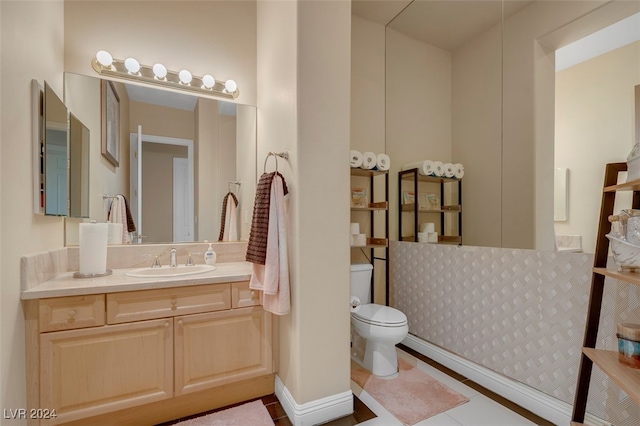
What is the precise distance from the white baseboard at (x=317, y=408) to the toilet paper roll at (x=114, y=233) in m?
1.48

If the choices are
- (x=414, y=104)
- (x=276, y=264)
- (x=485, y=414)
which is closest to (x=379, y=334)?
(x=485, y=414)

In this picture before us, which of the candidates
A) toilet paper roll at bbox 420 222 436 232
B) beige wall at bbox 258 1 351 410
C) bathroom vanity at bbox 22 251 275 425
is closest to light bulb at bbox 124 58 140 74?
beige wall at bbox 258 1 351 410

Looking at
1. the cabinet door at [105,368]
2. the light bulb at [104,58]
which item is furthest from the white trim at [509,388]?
the light bulb at [104,58]

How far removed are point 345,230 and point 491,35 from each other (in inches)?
71.3

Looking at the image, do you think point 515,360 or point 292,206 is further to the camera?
point 515,360

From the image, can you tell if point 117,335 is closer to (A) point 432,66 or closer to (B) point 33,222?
(B) point 33,222

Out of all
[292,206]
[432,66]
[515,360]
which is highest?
[432,66]

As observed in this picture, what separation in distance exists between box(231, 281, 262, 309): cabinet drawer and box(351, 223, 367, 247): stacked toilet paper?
102 centimetres

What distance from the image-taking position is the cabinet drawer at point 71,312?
1426mm

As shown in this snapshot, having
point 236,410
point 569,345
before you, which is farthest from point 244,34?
point 569,345

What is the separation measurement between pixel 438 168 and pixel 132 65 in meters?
2.42

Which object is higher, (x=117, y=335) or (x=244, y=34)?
(x=244, y=34)

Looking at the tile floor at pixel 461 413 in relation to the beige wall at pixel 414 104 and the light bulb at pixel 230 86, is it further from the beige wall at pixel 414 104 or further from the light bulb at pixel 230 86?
the light bulb at pixel 230 86

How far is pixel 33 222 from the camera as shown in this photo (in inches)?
57.9
